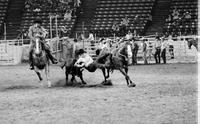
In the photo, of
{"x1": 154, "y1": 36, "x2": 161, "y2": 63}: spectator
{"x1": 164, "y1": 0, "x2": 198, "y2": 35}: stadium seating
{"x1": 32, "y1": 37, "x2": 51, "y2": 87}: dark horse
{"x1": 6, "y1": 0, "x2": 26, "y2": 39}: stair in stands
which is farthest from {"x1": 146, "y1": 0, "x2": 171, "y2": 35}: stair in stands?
{"x1": 32, "y1": 37, "x2": 51, "y2": 87}: dark horse

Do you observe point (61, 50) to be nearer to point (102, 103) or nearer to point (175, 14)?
point (175, 14)

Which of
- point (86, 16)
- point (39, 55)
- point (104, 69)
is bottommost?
point (104, 69)

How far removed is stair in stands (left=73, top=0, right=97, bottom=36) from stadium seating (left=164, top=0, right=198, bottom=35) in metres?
5.87

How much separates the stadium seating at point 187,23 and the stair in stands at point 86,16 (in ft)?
19.3

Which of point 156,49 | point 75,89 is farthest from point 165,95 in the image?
point 156,49

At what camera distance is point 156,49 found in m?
30.7

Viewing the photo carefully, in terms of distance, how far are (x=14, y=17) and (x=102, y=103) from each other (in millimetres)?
31249

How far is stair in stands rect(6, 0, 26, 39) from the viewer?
135 feet

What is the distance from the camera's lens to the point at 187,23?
3656 centimetres

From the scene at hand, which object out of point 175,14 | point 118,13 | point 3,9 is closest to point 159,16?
point 175,14

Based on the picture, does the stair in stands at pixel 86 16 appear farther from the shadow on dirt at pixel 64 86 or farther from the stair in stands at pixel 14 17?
the shadow on dirt at pixel 64 86

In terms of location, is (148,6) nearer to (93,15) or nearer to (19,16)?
(93,15)

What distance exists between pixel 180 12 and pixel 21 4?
1282 cm

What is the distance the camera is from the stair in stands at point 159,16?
37.9m
